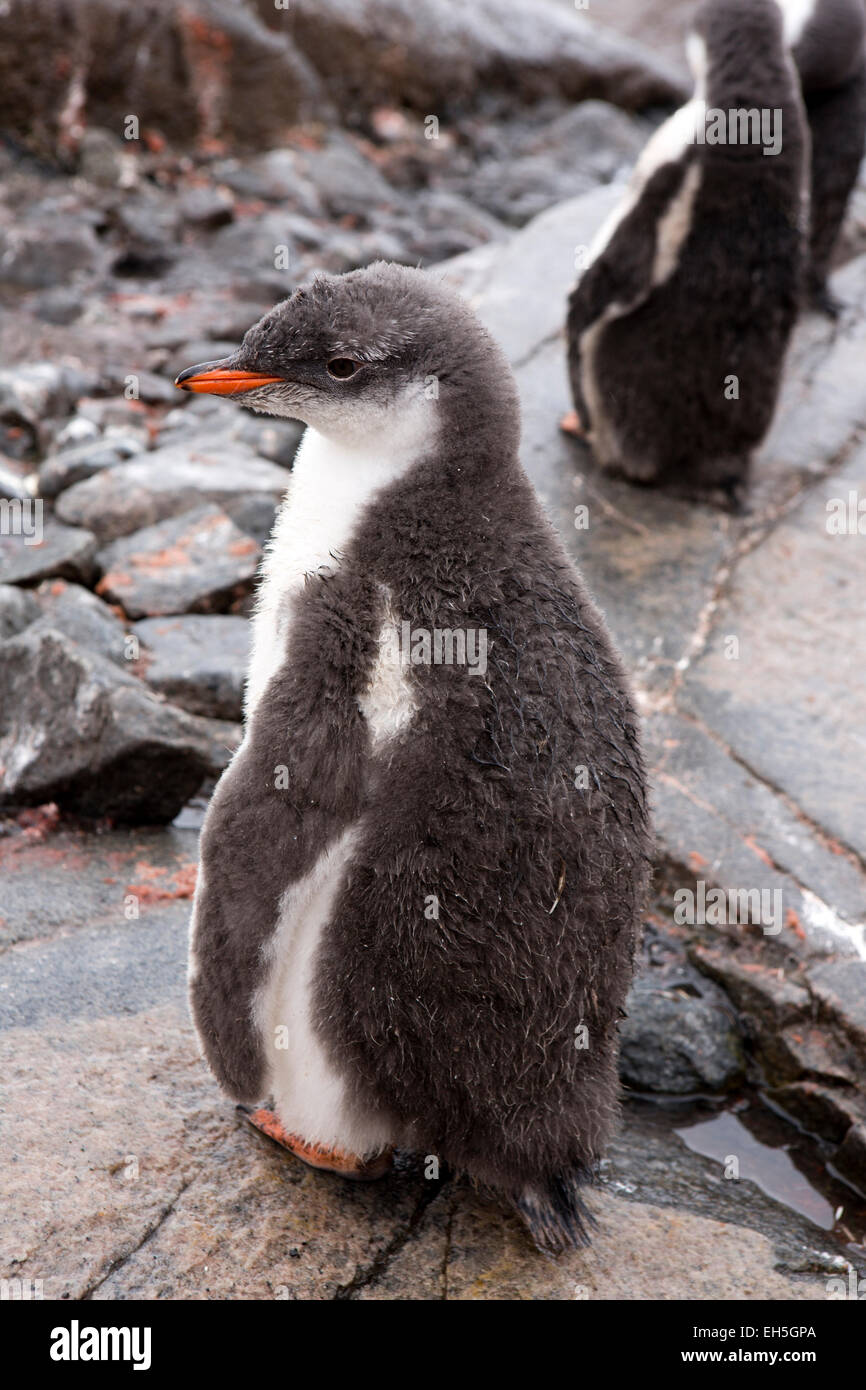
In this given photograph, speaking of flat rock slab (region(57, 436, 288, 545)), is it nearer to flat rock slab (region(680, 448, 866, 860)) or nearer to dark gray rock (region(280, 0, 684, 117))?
flat rock slab (region(680, 448, 866, 860))

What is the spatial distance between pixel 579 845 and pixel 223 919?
66cm

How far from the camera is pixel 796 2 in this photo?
6.68 meters

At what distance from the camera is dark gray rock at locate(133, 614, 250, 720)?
4.44m

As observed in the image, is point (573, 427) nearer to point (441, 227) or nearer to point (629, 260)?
point (629, 260)

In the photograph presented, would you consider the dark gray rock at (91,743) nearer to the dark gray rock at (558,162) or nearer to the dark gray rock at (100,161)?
the dark gray rock at (100,161)

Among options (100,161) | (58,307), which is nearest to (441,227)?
(100,161)

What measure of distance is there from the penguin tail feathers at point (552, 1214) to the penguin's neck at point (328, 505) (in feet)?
3.56

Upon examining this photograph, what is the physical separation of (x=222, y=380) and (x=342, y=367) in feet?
0.86

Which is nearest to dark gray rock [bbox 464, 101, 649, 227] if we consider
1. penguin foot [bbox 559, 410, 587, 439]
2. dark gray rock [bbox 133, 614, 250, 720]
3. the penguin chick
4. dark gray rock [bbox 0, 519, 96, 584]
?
the penguin chick

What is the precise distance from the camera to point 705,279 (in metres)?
5.50
